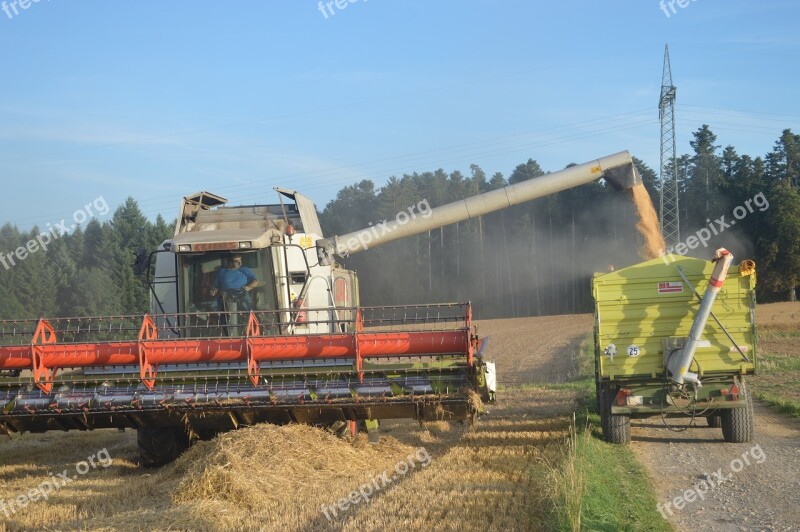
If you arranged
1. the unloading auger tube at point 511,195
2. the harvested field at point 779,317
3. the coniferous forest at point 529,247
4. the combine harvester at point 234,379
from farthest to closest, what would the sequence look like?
the coniferous forest at point 529,247
the harvested field at point 779,317
the unloading auger tube at point 511,195
the combine harvester at point 234,379

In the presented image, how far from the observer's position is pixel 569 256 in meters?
55.7

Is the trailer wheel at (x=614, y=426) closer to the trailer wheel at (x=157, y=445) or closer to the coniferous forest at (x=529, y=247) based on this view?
the trailer wheel at (x=157, y=445)

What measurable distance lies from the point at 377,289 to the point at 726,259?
47.3 meters

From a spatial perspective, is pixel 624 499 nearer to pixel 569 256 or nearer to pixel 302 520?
pixel 302 520

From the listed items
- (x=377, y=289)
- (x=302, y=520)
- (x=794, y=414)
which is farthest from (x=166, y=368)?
(x=377, y=289)

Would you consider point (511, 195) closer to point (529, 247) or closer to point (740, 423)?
point (740, 423)

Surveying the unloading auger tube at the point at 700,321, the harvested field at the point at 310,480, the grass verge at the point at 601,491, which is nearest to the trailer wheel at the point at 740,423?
the harvested field at the point at 310,480

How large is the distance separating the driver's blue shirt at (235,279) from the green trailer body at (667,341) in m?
4.45

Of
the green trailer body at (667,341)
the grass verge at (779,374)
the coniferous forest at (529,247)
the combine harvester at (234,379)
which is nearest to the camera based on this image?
the combine harvester at (234,379)

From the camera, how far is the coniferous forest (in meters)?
45.3

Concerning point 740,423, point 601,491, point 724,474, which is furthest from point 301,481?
point 740,423

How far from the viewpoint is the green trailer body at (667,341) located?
10.1m

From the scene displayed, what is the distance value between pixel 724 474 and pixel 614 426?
1.98 meters

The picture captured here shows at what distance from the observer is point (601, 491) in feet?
22.2
